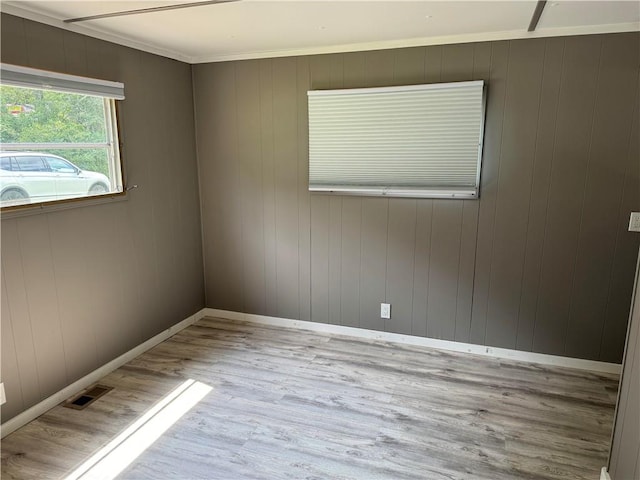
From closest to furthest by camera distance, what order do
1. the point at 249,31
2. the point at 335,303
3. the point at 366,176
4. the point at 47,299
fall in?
the point at 47,299 < the point at 249,31 < the point at 366,176 < the point at 335,303

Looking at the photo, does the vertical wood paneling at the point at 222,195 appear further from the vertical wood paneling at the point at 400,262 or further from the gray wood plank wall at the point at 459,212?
the vertical wood paneling at the point at 400,262

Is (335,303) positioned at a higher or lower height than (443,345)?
higher

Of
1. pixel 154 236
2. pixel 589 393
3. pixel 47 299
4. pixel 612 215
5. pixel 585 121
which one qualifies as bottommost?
pixel 589 393

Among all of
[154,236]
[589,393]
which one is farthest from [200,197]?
[589,393]

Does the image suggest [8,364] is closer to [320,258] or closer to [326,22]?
[320,258]

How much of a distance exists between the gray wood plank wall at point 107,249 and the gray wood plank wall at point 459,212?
287 millimetres

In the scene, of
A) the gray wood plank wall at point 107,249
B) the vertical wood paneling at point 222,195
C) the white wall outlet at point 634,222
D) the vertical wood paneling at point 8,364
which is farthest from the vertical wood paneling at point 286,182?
the white wall outlet at point 634,222

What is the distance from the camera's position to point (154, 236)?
11.7ft

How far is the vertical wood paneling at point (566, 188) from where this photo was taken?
9.53ft

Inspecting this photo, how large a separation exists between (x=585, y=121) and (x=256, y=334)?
9.81 ft

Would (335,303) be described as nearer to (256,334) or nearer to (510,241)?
(256,334)

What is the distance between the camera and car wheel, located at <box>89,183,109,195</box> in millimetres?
3010

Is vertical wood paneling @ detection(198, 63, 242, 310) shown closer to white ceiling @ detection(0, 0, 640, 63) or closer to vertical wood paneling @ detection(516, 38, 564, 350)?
white ceiling @ detection(0, 0, 640, 63)

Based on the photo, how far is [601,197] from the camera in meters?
3.00
